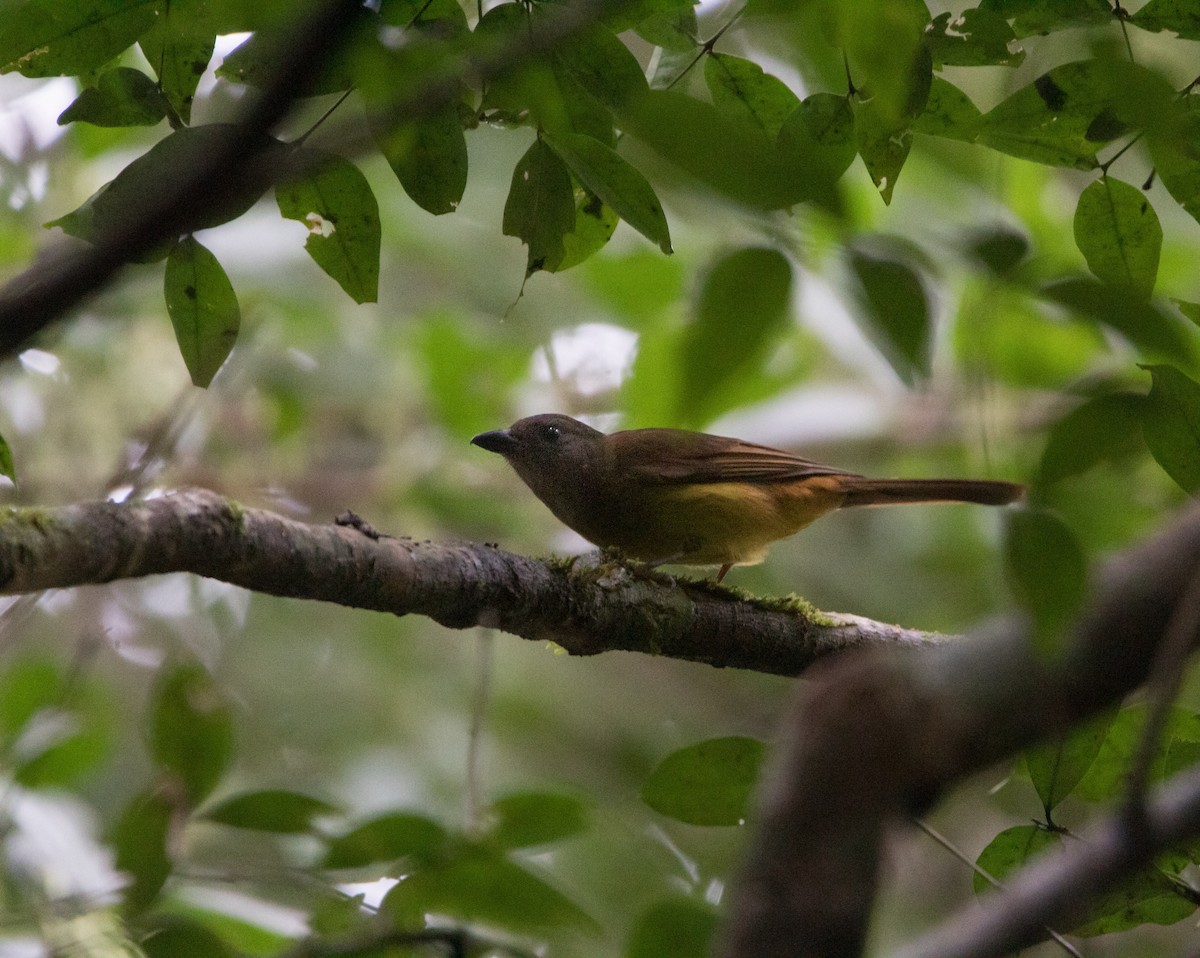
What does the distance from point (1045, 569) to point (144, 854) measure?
6.28 ft

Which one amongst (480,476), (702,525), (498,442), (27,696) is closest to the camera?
(27,696)

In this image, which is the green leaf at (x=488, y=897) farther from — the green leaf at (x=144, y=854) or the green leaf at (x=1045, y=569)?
the green leaf at (x=1045, y=569)

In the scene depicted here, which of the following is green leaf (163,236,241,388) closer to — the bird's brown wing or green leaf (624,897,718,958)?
green leaf (624,897,718,958)

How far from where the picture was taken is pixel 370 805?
560 centimetres

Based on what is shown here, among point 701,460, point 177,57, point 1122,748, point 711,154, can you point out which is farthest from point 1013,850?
point 701,460

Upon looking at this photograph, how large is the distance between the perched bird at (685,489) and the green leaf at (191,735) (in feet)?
7.10

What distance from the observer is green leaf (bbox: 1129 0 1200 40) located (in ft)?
7.36

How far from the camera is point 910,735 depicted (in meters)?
1.37

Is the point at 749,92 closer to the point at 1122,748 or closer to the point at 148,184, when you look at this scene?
the point at 148,184

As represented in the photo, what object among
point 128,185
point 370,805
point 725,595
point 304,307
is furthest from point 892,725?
point 304,307

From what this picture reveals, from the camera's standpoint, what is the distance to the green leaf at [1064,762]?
232 centimetres

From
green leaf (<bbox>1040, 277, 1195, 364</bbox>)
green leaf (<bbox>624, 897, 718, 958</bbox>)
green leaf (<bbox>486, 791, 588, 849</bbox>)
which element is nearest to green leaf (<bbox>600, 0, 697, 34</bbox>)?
green leaf (<bbox>1040, 277, 1195, 364</bbox>)

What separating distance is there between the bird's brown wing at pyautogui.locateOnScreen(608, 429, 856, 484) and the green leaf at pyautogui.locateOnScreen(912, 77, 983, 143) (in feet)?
8.32

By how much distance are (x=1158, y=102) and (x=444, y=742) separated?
6140 mm
